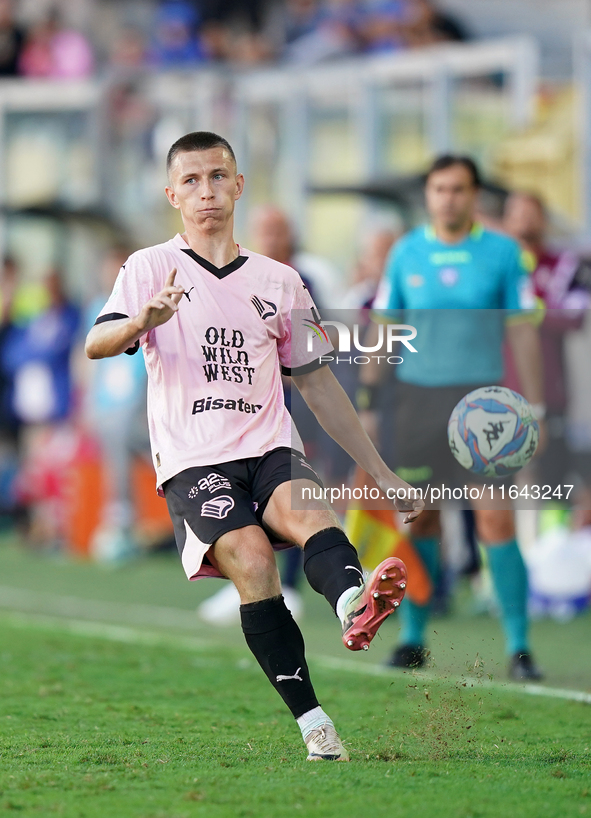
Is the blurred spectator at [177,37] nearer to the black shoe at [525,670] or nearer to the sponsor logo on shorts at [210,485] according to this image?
the black shoe at [525,670]

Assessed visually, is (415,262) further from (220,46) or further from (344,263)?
(220,46)

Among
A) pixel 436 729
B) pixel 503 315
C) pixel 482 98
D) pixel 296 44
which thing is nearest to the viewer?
pixel 436 729

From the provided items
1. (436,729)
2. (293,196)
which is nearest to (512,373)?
(436,729)

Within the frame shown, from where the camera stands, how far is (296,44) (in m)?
17.2

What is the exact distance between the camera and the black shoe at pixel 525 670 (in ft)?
22.4

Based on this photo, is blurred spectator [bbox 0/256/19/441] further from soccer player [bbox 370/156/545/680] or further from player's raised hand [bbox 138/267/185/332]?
player's raised hand [bbox 138/267/185/332]

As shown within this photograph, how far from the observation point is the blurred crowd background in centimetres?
1123

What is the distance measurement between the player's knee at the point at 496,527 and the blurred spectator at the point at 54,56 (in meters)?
11.6

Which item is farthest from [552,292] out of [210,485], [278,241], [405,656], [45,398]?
[45,398]

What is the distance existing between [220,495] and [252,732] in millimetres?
1141

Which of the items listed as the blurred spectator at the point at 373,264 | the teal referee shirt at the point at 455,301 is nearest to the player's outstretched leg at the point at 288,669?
the teal referee shirt at the point at 455,301

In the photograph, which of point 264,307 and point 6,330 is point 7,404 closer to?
point 6,330

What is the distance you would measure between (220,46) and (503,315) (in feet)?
38.2

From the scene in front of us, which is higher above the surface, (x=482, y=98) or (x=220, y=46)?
(x=220, y=46)
